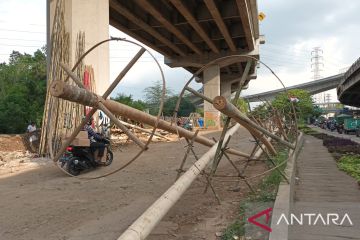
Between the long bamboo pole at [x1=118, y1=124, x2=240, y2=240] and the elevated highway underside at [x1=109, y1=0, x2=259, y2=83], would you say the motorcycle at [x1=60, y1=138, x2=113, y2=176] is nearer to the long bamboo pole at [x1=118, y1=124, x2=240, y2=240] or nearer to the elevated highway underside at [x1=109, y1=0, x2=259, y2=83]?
the long bamboo pole at [x1=118, y1=124, x2=240, y2=240]

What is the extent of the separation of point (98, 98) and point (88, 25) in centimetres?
1127

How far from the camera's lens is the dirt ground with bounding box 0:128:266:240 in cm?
532

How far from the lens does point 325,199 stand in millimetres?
7051

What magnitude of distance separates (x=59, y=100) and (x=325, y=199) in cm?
805

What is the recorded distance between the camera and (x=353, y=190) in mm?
7840

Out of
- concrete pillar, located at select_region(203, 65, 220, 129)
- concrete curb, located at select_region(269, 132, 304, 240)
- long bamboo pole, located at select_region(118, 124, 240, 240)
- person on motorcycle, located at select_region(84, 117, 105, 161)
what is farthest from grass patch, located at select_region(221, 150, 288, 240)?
concrete pillar, located at select_region(203, 65, 220, 129)

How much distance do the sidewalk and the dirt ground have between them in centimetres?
98

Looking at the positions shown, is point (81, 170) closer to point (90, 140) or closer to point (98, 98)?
point (90, 140)

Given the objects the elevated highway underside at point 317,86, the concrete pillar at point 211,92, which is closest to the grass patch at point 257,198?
the concrete pillar at point 211,92

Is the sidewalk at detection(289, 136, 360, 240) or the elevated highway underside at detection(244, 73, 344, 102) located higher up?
the elevated highway underside at detection(244, 73, 344, 102)

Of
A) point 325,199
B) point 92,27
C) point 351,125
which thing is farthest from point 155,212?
point 351,125

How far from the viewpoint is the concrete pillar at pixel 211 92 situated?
124 ft

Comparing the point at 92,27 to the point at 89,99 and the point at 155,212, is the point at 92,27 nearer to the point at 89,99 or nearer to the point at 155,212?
the point at 89,99

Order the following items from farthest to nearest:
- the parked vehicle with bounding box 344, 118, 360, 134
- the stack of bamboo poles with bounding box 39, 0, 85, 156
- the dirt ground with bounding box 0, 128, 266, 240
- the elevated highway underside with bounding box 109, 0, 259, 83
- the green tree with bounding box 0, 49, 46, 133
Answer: the parked vehicle with bounding box 344, 118, 360, 134 < the green tree with bounding box 0, 49, 46, 133 < the elevated highway underside with bounding box 109, 0, 259, 83 < the stack of bamboo poles with bounding box 39, 0, 85, 156 < the dirt ground with bounding box 0, 128, 266, 240
